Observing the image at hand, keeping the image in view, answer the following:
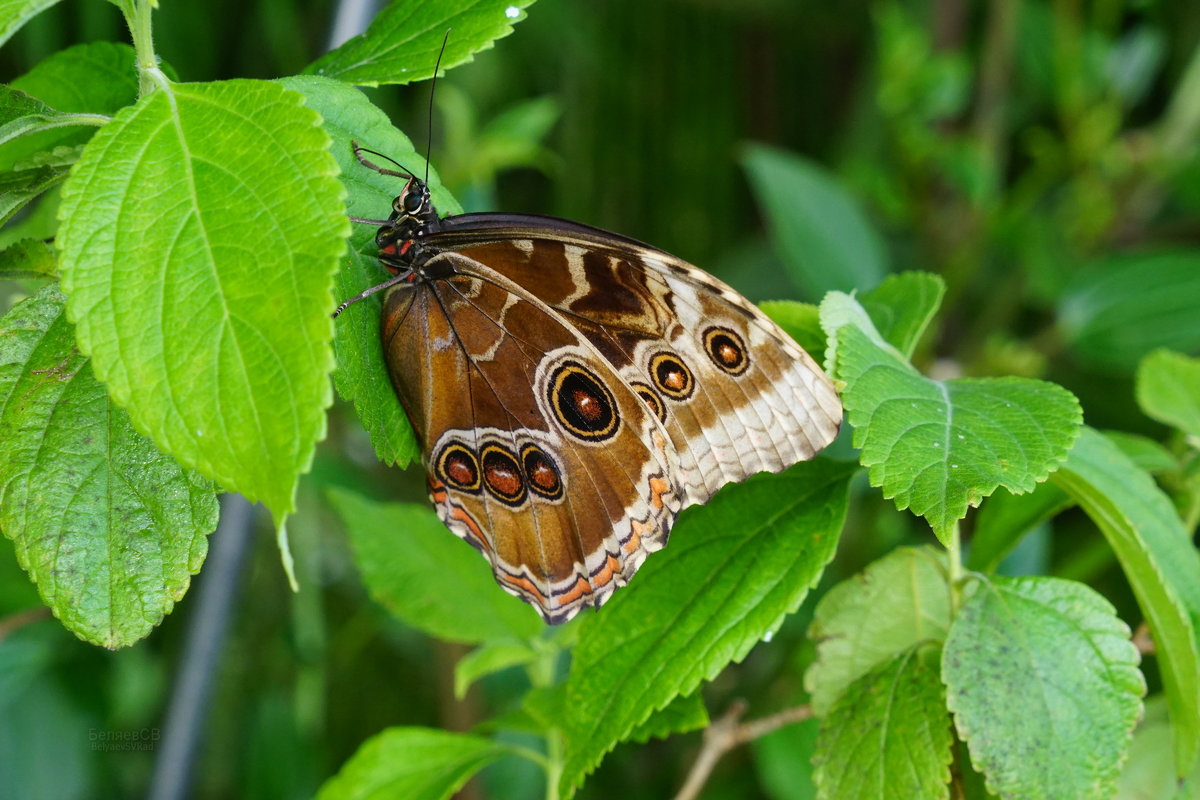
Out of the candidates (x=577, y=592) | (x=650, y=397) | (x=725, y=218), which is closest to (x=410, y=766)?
(x=577, y=592)

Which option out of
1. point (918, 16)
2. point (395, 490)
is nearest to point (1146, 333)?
point (918, 16)

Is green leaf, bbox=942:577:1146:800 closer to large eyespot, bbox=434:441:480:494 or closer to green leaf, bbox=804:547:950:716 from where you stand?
green leaf, bbox=804:547:950:716

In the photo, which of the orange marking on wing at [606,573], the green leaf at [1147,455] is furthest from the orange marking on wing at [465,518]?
the green leaf at [1147,455]

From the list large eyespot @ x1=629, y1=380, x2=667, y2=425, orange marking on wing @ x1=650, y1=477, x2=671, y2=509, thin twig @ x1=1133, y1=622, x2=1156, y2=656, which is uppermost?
large eyespot @ x1=629, y1=380, x2=667, y2=425

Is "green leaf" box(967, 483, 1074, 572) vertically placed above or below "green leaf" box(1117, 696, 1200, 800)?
above

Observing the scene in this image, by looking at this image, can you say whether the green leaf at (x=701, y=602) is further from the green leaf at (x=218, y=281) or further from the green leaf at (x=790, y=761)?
the green leaf at (x=790, y=761)

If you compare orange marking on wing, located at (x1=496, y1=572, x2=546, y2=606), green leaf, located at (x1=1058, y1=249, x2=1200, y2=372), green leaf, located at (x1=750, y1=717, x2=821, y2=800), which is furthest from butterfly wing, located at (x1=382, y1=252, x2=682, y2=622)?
green leaf, located at (x1=1058, y1=249, x2=1200, y2=372)

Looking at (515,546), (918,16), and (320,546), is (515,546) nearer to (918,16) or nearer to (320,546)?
(320,546)
